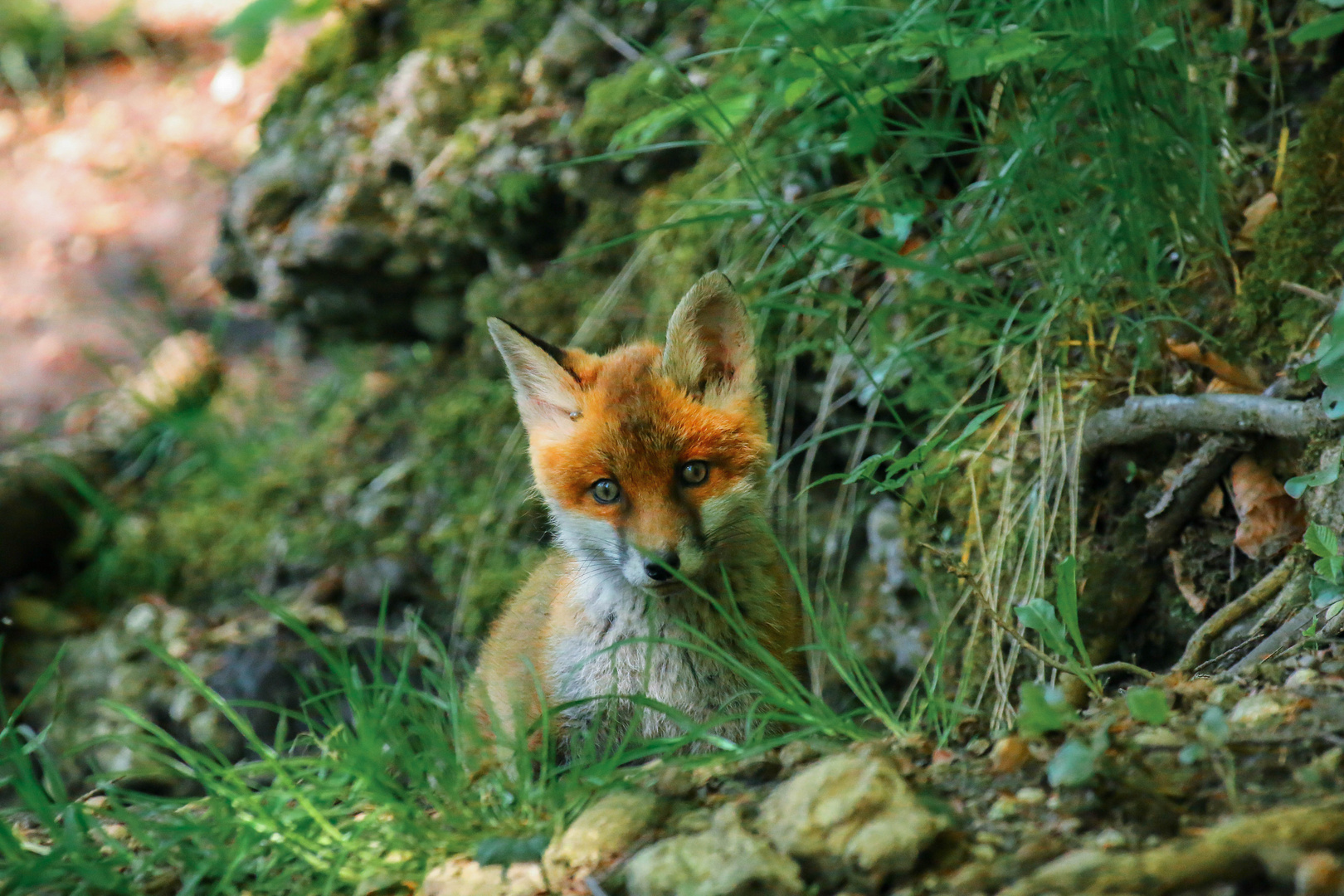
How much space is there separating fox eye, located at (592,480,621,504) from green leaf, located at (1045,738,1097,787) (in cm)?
150

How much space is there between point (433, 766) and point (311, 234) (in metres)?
4.54

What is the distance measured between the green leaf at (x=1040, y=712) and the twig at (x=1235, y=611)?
843mm

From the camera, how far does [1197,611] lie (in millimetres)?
3209

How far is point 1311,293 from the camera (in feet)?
9.32

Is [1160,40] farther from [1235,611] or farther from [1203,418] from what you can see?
[1235,611]

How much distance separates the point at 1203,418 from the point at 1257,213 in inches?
32.2

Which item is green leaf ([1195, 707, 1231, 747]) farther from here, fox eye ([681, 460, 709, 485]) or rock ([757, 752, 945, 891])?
fox eye ([681, 460, 709, 485])

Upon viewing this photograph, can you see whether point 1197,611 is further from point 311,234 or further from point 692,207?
point 311,234

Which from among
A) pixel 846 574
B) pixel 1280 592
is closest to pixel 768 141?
pixel 846 574

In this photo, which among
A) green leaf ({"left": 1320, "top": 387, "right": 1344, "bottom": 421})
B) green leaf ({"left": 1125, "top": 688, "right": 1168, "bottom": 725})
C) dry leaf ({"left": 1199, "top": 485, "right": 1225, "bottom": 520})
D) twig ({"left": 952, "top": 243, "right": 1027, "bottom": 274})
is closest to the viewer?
green leaf ({"left": 1125, "top": 688, "right": 1168, "bottom": 725})

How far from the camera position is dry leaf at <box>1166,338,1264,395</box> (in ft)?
10.3

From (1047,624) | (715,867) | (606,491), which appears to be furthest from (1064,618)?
(606,491)

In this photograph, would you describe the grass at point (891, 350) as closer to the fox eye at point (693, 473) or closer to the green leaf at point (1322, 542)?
the fox eye at point (693, 473)

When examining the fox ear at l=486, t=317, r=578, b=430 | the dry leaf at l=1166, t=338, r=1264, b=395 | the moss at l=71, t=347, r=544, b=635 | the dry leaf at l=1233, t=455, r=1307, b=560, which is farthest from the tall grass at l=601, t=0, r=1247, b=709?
the moss at l=71, t=347, r=544, b=635
